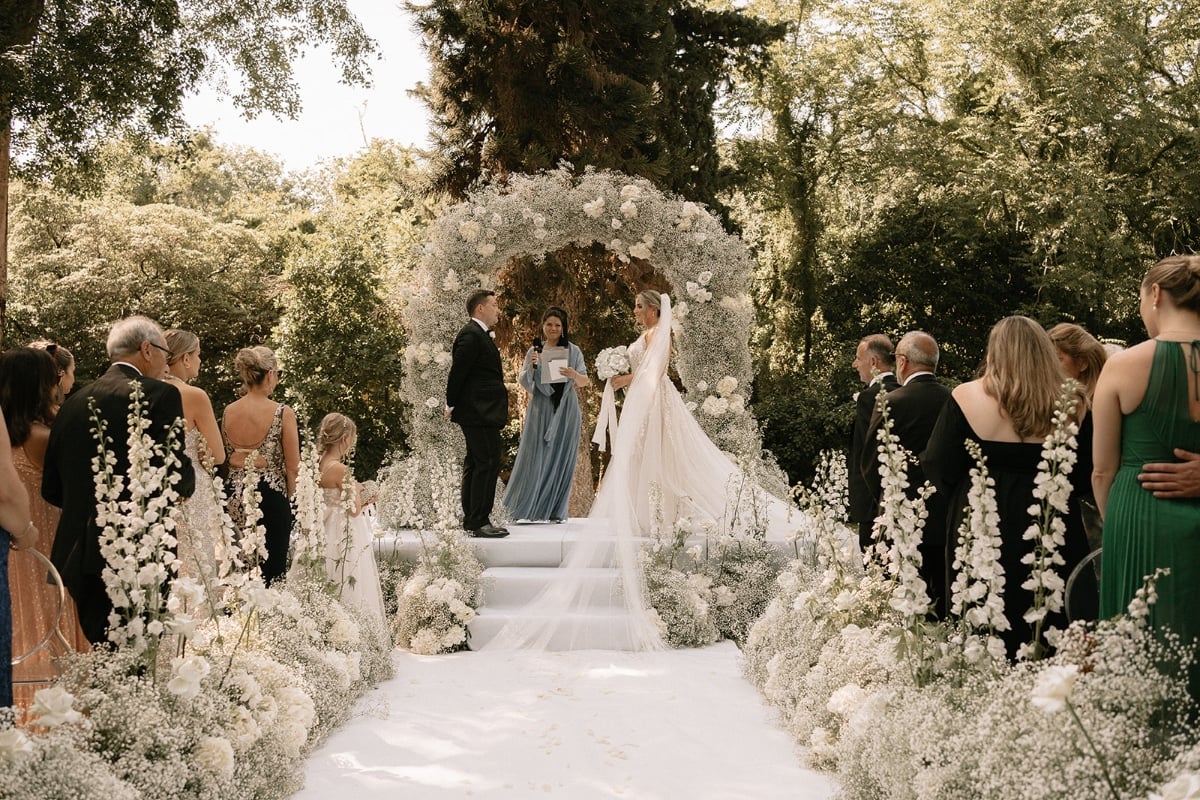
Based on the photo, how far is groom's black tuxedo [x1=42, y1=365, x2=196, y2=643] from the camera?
13.3 ft

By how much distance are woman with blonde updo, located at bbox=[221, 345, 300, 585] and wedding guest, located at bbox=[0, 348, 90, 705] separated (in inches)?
57.6

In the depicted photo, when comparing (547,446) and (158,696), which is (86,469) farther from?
(547,446)

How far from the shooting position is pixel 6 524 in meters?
3.32

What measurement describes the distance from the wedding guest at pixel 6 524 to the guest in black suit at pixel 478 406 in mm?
5104

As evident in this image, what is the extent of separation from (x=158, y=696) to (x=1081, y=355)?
3.95 metres

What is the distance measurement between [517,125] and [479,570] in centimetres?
848

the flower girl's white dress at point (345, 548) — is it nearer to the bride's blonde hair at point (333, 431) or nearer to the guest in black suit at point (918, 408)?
the bride's blonde hair at point (333, 431)

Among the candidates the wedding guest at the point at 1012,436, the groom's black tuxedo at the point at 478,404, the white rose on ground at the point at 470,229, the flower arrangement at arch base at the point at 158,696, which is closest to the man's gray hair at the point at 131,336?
the flower arrangement at arch base at the point at 158,696

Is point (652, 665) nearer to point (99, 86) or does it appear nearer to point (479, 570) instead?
point (479, 570)

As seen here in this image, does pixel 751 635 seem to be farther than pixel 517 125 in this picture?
No

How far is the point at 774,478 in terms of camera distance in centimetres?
1130

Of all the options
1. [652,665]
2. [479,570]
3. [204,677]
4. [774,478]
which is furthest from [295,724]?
[774,478]

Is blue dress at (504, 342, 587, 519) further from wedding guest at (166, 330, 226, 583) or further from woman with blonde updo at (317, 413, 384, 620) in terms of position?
wedding guest at (166, 330, 226, 583)

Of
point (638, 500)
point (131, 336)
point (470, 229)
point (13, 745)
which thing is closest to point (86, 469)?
point (131, 336)
